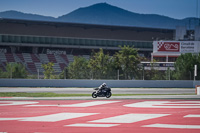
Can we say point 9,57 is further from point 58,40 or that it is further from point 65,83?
point 65,83

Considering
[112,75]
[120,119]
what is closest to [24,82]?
[112,75]

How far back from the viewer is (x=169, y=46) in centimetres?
6650

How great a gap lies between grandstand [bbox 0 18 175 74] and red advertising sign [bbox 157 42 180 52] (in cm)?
814

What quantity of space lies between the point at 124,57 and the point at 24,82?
16245 mm

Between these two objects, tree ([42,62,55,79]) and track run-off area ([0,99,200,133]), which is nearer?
track run-off area ([0,99,200,133])

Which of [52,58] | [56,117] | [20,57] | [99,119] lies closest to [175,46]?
[52,58]

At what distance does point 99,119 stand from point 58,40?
59.3 metres

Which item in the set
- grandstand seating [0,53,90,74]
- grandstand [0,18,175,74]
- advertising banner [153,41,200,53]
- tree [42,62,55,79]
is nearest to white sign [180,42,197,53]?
advertising banner [153,41,200,53]

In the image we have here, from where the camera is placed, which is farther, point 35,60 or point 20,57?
point 35,60

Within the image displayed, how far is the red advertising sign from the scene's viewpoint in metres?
66.3

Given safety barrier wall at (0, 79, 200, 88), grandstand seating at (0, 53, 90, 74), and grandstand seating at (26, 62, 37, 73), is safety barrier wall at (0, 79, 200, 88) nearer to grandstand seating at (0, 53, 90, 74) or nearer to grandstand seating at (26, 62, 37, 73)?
grandstand seating at (0, 53, 90, 74)

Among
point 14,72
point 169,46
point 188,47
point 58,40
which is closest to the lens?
point 14,72

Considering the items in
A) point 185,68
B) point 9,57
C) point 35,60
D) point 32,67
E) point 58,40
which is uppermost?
point 58,40

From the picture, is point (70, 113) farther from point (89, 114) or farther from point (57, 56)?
point (57, 56)
